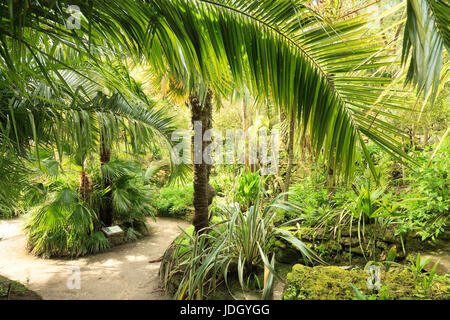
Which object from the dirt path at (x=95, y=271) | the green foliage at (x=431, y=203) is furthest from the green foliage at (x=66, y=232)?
the green foliage at (x=431, y=203)

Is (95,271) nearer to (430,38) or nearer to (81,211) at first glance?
(81,211)

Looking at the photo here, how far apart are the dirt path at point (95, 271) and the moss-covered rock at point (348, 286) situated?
203 centimetres

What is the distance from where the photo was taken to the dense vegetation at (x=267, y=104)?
979 mm

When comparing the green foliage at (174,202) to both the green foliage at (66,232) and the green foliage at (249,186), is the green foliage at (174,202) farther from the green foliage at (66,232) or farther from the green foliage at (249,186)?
the green foliage at (249,186)

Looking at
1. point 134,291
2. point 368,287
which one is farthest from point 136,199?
point 368,287

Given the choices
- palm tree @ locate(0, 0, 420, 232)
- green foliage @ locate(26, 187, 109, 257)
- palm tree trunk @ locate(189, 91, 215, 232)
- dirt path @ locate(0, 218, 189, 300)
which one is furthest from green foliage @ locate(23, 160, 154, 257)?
palm tree @ locate(0, 0, 420, 232)

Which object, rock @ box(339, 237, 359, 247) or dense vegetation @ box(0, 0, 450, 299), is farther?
rock @ box(339, 237, 359, 247)

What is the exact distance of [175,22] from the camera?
990mm

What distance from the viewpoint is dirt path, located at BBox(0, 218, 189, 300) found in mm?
3049

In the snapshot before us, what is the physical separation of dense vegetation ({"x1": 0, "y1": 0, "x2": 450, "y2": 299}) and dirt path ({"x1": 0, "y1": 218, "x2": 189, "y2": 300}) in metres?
0.32

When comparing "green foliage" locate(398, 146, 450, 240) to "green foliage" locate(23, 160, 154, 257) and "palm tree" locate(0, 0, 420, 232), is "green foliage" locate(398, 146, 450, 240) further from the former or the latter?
"green foliage" locate(23, 160, 154, 257)

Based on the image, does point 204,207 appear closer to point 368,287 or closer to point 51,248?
point 368,287

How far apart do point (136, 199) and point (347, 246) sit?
Result: 4.31m

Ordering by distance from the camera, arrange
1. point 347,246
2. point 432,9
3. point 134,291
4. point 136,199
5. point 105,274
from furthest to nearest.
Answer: point 136,199 < point 105,274 < point 134,291 < point 347,246 < point 432,9
